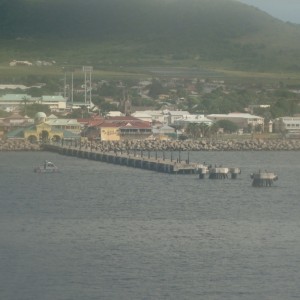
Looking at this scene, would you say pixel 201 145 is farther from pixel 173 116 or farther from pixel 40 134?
pixel 173 116

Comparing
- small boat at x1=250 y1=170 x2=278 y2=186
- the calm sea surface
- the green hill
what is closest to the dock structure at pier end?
small boat at x1=250 y1=170 x2=278 y2=186

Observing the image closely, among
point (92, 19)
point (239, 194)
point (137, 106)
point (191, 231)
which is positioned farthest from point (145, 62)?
point (191, 231)

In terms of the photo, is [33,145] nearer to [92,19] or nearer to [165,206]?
[165,206]

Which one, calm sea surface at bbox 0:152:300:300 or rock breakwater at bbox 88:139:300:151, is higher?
calm sea surface at bbox 0:152:300:300

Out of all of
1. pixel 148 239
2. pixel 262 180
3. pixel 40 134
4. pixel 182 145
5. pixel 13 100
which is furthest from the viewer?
pixel 13 100

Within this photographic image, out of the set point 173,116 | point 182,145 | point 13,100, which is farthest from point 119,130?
point 13,100

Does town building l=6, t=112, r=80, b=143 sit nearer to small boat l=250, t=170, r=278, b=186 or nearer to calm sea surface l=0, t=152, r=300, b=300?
calm sea surface l=0, t=152, r=300, b=300
